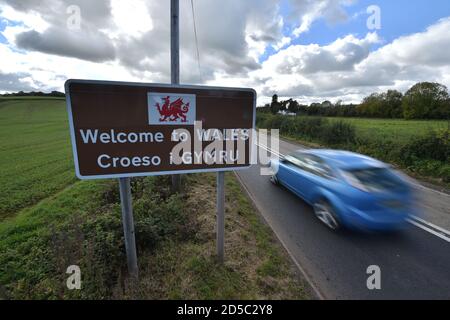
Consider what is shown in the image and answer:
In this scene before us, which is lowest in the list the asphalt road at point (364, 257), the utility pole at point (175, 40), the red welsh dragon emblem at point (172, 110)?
the asphalt road at point (364, 257)

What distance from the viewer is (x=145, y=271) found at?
296cm

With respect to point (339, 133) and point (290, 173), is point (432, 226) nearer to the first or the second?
point (290, 173)

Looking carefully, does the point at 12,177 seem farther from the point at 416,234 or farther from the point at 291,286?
the point at 416,234

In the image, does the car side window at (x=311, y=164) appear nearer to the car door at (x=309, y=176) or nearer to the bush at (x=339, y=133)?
the car door at (x=309, y=176)

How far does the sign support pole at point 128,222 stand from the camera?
2.46 metres

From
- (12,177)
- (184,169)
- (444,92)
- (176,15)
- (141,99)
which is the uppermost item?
(444,92)

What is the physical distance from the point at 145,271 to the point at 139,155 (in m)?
1.71

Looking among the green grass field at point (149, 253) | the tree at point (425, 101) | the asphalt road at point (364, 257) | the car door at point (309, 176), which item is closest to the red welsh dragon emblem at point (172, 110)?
the green grass field at point (149, 253)

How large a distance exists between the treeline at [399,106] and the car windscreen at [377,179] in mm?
44420

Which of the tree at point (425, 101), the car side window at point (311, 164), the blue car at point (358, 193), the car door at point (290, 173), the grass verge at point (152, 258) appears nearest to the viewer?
the grass verge at point (152, 258)

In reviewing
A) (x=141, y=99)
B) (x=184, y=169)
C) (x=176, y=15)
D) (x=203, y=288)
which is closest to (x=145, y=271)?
(x=203, y=288)

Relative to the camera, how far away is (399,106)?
195 ft

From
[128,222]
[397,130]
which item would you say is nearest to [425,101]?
[397,130]

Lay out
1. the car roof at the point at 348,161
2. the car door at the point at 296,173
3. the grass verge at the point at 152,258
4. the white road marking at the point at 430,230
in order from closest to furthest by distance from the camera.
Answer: the grass verge at the point at 152,258
the white road marking at the point at 430,230
the car roof at the point at 348,161
the car door at the point at 296,173
